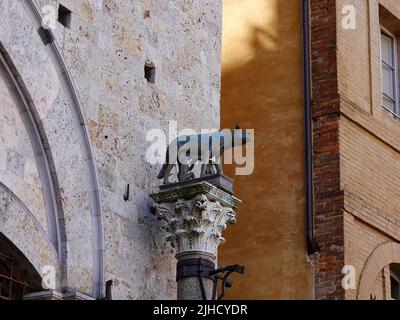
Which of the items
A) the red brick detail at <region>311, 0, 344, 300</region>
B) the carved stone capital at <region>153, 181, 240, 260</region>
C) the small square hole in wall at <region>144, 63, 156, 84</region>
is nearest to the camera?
the carved stone capital at <region>153, 181, 240, 260</region>

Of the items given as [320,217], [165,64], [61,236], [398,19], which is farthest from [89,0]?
[398,19]

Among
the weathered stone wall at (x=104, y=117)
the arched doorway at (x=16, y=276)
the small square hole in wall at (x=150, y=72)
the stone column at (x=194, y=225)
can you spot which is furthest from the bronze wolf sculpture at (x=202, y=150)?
the arched doorway at (x=16, y=276)

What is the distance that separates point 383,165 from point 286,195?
151 cm

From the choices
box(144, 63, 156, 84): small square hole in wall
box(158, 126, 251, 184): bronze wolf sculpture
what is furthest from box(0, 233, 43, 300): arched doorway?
box(144, 63, 156, 84): small square hole in wall

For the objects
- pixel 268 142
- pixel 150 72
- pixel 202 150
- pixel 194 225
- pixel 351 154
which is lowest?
pixel 194 225

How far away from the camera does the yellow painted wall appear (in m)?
18.5

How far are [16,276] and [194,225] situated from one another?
6.39 feet

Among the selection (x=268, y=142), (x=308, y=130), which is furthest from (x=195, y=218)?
(x=268, y=142)

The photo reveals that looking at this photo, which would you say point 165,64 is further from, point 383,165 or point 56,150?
point 383,165

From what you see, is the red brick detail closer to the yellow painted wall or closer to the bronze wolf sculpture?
the yellow painted wall

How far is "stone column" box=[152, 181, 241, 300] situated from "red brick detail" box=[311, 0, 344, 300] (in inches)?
157

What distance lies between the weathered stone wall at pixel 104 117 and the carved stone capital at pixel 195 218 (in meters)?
0.29

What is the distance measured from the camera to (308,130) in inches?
735

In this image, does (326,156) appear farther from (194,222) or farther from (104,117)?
(104,117)
